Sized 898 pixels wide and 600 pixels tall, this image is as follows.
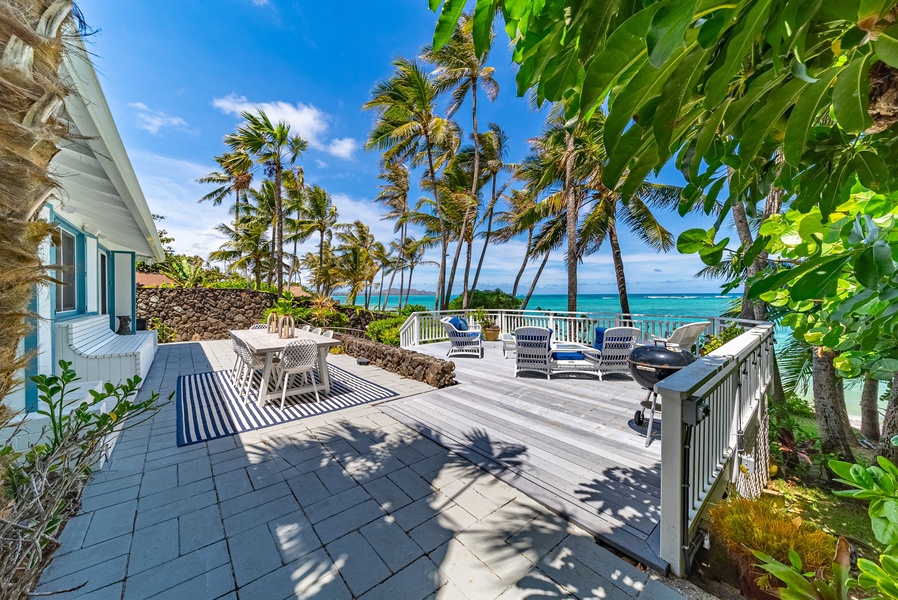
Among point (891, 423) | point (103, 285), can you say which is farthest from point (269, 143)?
point (891, 423)

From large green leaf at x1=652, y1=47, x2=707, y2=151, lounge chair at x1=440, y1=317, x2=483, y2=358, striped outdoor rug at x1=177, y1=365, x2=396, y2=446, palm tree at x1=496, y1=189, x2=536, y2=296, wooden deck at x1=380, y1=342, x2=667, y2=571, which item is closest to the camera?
large green leaf at x1=652, y1=47, x2=707, y2=151

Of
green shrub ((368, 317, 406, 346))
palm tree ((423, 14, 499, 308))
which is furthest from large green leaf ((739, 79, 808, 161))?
palm tree ((423, 14, 499, 308))

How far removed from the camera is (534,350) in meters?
5.50

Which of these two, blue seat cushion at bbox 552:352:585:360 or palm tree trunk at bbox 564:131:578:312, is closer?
blue seat cushion at bbox 552:352:585:360

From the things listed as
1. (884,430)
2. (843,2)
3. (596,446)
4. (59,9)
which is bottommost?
(596,446)

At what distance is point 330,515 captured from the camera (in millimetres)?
2320

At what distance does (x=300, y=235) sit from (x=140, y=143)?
45.5ft

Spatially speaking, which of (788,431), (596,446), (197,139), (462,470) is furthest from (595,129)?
(197,139)

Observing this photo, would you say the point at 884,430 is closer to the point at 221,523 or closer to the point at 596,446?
the point at 596,446

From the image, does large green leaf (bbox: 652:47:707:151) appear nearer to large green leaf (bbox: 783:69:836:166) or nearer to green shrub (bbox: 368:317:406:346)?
large green leaf (bbox: 783:69:836:166)

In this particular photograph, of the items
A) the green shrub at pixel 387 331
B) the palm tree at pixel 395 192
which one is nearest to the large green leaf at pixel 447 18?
the green shrub at pixel 387 331

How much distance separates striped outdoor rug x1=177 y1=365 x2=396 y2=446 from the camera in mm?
3857

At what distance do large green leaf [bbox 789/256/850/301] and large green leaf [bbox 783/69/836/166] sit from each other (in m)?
0.26

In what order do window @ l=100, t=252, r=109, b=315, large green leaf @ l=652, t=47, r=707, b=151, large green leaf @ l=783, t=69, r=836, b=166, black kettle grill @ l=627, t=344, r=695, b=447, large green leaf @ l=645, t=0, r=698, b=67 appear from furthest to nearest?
window @ l=100, t=252, r=109, b=315 < black kettle grill @ l=627, t=344, r=695, b=447 < large green leaf @ l=783, t=69, r=836, b=166 < large green leaf @ l=652, t=47, r=707, b=151 < large green leaf @ l=645, t=0, r=698, b=67
